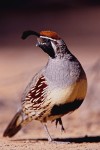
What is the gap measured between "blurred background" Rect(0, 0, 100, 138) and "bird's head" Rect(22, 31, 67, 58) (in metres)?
1.35

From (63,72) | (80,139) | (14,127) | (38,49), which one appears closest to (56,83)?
(63,72)

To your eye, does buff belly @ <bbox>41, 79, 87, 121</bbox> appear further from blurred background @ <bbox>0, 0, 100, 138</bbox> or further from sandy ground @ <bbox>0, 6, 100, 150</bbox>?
blurred background @ <bbox>0, 0, 100, 138</bbox>

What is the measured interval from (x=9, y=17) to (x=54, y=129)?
960cm

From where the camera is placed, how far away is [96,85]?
10.7 metres

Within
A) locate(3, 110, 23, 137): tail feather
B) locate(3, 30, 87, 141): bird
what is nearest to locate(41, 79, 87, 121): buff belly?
locate(3, 30, 87, 141): bird

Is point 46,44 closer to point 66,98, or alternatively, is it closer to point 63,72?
point 63,72

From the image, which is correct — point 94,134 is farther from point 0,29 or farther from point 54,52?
point 0,29

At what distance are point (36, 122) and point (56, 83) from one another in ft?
6.80

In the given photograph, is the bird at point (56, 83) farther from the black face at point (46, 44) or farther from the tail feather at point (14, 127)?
the tail feather at point (14, 127)

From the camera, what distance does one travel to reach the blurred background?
10219 millimetres

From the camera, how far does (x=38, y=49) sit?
14984 mm

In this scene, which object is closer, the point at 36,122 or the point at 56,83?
the point at 56,83

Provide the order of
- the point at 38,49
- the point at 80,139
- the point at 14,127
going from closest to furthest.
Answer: the point at 80,139 < the point at 14,127 < the point at 38,49

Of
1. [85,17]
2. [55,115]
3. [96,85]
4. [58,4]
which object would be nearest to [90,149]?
[55,115]
